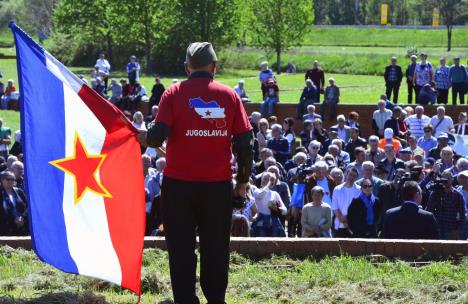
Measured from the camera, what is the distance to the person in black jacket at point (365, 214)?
42.2ft

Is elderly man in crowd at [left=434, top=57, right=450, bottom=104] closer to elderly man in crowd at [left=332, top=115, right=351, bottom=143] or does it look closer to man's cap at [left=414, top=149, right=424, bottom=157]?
elderly man in crowd at [left=332, top=115, right=351, bottom=143]

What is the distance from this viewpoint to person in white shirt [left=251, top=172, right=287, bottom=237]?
1299cm

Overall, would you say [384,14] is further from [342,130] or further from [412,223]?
[412,223]

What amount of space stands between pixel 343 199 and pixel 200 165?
693 centimetres

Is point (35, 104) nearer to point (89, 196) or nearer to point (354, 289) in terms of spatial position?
point (89, 196)

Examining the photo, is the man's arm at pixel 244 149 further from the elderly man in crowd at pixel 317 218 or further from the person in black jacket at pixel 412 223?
the elderly man in crowd at pixel 317 218

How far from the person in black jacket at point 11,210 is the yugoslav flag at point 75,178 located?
570cm

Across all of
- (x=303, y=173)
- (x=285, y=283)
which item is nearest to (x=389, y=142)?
(x=303, y=173)

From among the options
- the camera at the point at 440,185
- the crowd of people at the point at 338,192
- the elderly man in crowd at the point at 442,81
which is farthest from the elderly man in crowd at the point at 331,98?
the camera at the point at 440,185

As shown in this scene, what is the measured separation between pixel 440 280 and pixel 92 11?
195 ft

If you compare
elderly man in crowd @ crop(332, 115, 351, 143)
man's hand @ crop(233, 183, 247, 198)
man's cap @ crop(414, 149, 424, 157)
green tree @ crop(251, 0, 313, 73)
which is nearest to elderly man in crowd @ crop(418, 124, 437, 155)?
man's cap @ crop(414, 149, 424, 157)

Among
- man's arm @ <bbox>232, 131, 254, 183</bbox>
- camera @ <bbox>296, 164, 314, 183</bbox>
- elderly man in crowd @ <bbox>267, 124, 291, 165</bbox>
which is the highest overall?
man's arm @ <bbox>232, 131, 254, 183</bbox>

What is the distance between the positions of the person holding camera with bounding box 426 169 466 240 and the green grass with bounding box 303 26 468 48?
200 feet

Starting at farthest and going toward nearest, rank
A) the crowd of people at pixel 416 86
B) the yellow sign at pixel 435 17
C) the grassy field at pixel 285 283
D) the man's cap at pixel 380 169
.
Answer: the yellow sign at pixel 435 17, the crowd of people at pixel 416 86, the man's cap at pixel 380 169, the grassy field at pixel 285 283
